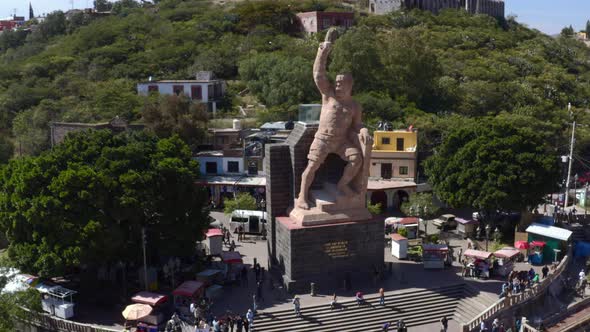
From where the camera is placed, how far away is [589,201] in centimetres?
4488

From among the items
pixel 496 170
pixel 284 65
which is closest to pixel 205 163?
pixel 284 65

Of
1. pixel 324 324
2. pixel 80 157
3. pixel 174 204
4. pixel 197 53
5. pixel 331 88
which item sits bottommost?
pixel 324 324

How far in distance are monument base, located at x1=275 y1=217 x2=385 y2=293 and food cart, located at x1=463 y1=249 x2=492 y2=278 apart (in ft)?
15.9

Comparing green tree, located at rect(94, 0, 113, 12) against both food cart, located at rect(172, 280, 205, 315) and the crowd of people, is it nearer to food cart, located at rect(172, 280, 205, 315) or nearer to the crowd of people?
food cart, located at rect(172, 280, 205, 315)

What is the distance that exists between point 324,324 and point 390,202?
67.5 feet

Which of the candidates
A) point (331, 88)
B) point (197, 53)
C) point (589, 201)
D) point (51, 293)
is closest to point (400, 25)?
point (197, 53)

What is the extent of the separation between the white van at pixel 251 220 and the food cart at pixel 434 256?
11.0 m

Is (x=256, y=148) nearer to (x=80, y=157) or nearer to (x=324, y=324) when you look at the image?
(x=80, y=157)

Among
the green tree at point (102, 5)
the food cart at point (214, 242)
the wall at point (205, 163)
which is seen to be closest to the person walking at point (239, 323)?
the food cart at point (214, 242)

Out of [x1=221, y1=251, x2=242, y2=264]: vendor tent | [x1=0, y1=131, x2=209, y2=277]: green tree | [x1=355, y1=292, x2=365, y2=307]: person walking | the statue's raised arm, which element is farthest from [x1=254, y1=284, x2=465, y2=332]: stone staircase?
the statue's raised arm

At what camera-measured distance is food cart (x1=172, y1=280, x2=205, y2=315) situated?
1017 inches

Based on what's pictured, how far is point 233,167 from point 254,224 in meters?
9.82

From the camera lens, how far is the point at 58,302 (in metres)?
25.3

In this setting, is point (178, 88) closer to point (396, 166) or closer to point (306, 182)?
point (396, 166)
